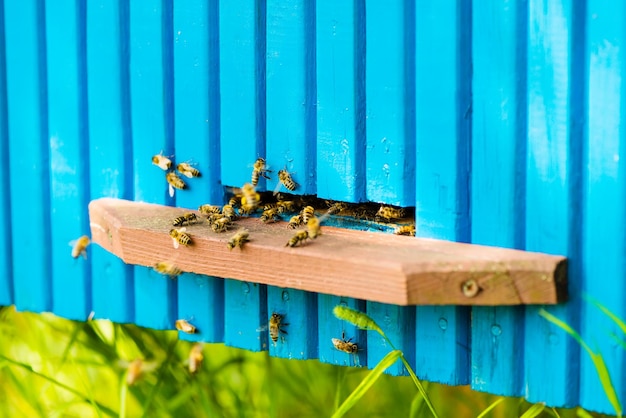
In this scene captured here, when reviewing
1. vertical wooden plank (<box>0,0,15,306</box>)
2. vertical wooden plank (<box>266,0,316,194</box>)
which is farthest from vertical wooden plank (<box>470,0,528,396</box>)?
vertical wooden plank (<box>0,0,15,306</box>)

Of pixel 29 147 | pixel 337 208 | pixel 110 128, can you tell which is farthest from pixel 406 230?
pixel 29 147

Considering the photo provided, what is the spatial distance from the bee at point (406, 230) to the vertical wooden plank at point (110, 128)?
53.9 inches

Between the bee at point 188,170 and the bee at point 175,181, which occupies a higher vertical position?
the bee at point 188,170

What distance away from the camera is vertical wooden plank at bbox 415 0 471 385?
3.64m

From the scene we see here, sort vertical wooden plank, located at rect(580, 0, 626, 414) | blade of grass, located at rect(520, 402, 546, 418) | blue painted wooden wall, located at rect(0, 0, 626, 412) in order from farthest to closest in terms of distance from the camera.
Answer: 1. blade of grass, located at rect(520, 402, 546, 418)
2. blue painted wooden wall, located at rect(0, 0, 626, 412)
3. vertical wooden plank, located at rect(580, 0, 626, 414)

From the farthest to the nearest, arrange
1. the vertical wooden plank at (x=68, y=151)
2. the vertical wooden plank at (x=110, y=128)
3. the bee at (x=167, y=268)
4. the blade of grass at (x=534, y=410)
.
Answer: the vertical wooden plank at (x=68, y=151), the vertical wooden plank at (x=110, y=128), the bee at (x=167, y=268), the blade of grass at (x=534, y=410)

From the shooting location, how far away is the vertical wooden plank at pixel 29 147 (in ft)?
16.2

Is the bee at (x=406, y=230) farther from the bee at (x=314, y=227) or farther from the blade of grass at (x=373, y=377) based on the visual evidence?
the blade of grass at (x=373, y=377)

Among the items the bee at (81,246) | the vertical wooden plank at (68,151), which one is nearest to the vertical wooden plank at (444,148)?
the bee at (81,246)

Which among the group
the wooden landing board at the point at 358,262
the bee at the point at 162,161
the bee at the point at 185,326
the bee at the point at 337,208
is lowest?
the bee at the point at 185,326

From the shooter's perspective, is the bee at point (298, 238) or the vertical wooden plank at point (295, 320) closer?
the bee at point (298, 238)

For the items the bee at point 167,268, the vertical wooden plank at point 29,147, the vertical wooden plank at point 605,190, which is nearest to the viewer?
the vertical wooden plank at point 605,190

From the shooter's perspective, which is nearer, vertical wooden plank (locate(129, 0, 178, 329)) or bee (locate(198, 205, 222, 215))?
bee (locate(198, 205, 222, 215))

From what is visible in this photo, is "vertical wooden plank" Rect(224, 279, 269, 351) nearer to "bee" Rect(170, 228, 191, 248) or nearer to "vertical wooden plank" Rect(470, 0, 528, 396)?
"bee" Rect(170, 228, 191, 248)
